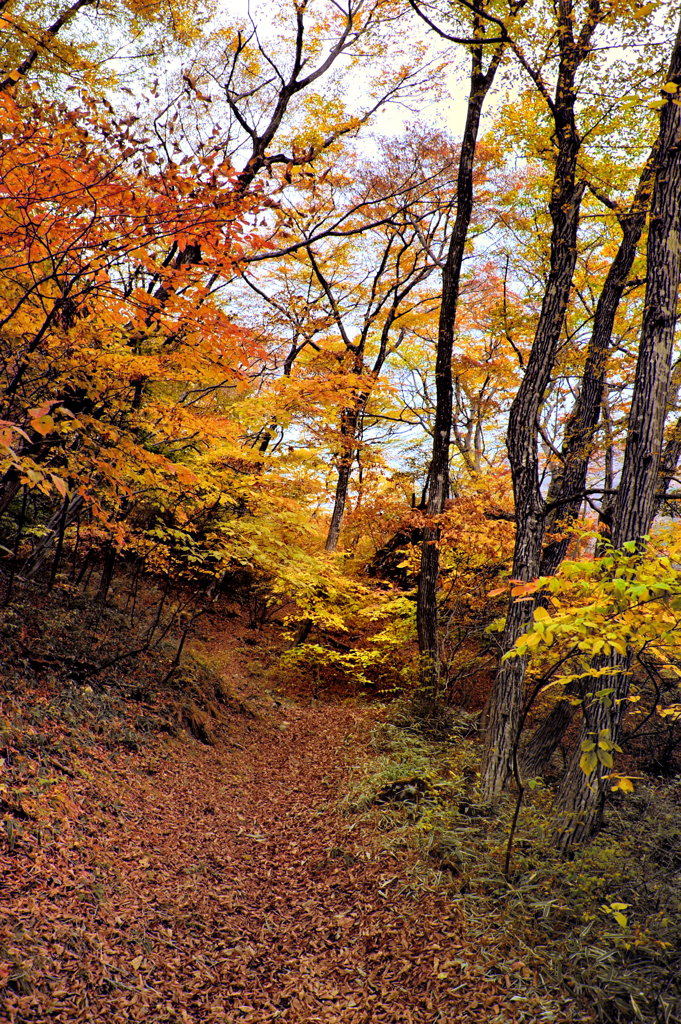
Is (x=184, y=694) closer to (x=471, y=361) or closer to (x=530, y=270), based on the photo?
(x=530, y=270)

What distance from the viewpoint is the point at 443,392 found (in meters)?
7.79

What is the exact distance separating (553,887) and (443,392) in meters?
5.89

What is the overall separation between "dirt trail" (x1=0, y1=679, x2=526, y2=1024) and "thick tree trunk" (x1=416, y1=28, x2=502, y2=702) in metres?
2.98

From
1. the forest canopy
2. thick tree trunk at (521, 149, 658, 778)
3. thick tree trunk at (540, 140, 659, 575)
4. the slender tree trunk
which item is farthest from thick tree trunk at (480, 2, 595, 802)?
the slender tree trunk

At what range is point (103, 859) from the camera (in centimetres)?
378

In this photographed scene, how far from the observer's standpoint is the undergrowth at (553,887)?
9.39 ft

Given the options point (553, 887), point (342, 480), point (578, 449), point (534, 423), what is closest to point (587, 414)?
point (578, 449)

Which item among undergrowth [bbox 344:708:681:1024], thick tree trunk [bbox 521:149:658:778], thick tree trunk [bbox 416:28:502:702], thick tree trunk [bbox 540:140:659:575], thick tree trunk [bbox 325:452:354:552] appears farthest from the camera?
thick tree trunk [bbox 325:452:354:552]

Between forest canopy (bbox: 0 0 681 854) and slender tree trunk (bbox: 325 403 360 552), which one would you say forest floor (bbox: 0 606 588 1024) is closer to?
forest canopy (bbox: 0 0 681 854)

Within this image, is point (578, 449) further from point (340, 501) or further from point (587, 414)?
point (340, 501)

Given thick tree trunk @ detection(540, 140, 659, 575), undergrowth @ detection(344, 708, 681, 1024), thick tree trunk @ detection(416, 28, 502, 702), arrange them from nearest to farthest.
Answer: undergrowth @ detection(344, 708, 681, 1024), thick tree trunk @ detection(540, 140, 659, 575), thick tree trunk @ detection(416, 28, 502, 702)

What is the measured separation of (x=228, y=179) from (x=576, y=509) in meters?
6.27

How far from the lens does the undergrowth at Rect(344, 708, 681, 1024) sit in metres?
2.86

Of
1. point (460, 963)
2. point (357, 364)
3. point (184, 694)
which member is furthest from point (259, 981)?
point (357, 364)
